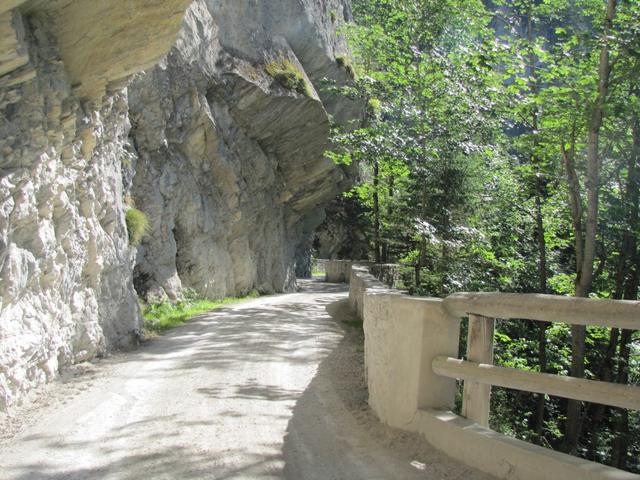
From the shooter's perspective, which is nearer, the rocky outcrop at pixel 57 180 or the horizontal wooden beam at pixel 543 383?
the horizontal wooden beam at pixel 543 383

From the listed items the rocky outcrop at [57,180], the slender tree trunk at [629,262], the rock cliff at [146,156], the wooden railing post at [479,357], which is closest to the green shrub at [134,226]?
the rock cliff at [146,156]

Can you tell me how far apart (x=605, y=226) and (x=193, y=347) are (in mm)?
7891

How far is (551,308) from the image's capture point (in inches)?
155

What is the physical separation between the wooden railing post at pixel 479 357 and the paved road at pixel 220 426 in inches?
17.1

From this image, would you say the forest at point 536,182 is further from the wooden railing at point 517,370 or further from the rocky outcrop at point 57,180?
the rocky outcrop at point 57,180

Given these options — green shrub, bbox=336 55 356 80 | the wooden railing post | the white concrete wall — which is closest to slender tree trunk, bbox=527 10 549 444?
the white concrete wall

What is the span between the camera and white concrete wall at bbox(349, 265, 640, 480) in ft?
12.5

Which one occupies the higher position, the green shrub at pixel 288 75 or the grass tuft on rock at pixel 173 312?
the green shrub at pixel 288 75

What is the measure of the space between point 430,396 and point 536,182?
8.47 meters

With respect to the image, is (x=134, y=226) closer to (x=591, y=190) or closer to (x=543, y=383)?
(x=591, y=190)

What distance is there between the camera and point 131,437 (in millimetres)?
5453

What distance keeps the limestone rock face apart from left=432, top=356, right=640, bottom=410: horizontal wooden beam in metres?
12.0

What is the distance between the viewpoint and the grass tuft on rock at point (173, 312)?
12805 millimetres

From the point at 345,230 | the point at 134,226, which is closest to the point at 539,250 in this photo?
the point at 134,226
